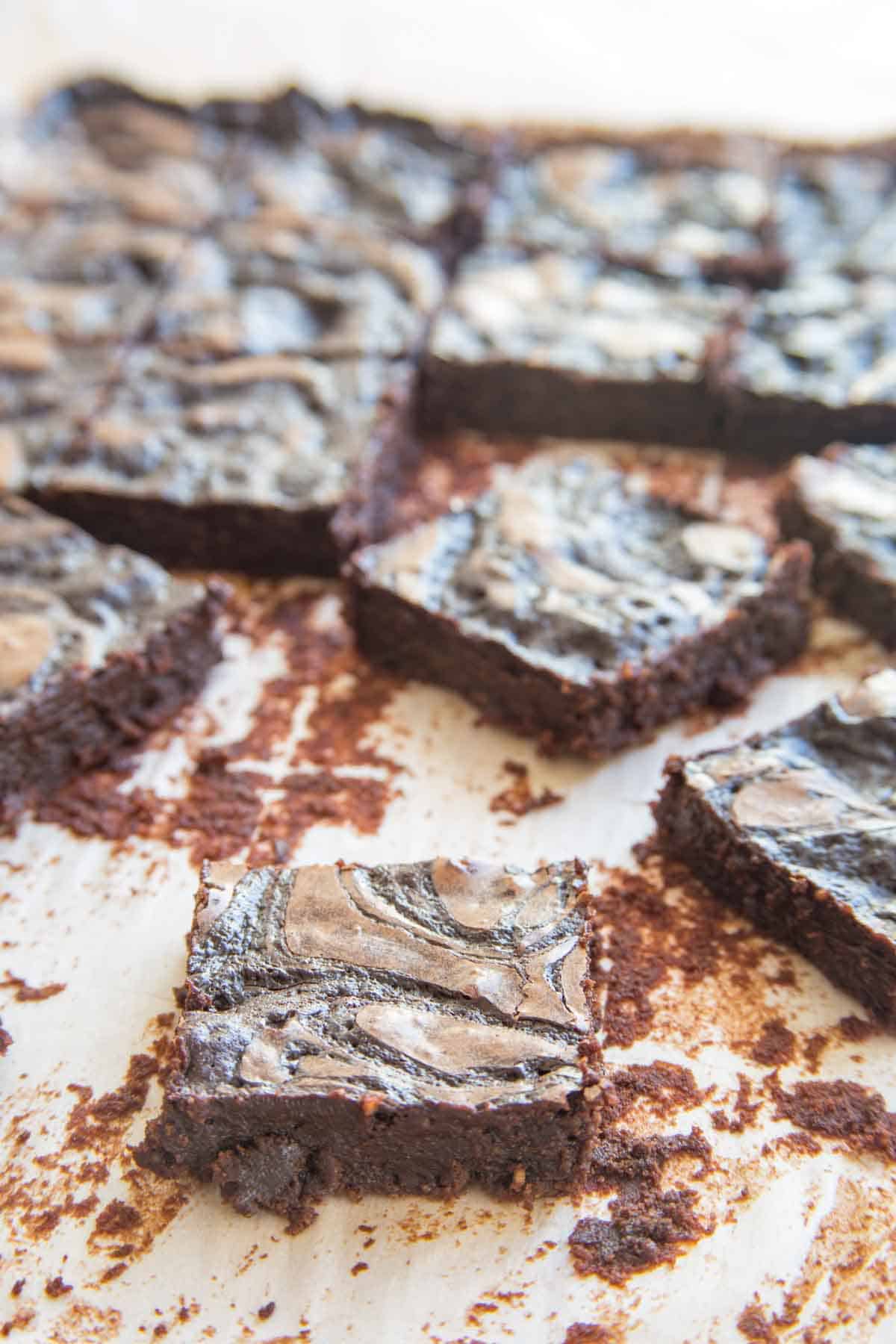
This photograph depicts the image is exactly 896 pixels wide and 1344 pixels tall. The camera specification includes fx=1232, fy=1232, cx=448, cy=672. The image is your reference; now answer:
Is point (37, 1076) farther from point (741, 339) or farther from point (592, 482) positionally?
point (741, 339)

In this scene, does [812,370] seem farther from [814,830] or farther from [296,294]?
[814,830]

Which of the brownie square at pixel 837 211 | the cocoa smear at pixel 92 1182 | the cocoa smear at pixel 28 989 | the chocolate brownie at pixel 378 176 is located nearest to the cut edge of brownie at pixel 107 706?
the cocoa smear at pixel 28 989

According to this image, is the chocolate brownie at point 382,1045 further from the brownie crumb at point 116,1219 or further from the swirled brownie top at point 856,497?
the swirled brownie top at point 856,497

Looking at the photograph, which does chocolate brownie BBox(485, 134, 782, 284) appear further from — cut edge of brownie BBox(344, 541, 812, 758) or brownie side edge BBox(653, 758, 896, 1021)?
brownie side edge BBox(653, 758, 896, 1021)

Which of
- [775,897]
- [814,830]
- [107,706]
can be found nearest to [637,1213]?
[775,897]

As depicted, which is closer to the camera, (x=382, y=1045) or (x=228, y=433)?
(x=382, y=1045)

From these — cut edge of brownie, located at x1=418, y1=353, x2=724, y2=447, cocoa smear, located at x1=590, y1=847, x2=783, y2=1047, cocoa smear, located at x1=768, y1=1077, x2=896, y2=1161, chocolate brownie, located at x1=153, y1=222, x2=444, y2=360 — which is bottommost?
cocoa smear, located at x1=768, y1=1077, x2=896, y2=1161

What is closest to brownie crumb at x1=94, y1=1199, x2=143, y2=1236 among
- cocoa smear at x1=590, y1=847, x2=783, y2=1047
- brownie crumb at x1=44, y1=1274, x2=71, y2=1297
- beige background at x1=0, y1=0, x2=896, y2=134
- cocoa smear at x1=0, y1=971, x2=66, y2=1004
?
brownie crumb at x1=44, y1=1274, x2=71, y2=1297
